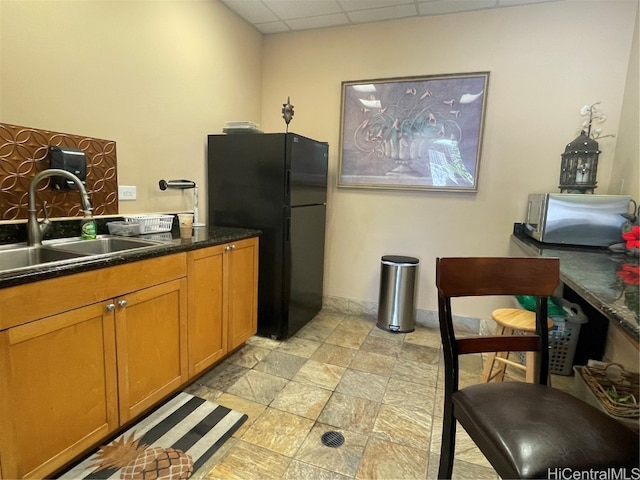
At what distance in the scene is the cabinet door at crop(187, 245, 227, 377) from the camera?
1.97 meters

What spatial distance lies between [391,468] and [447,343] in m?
0.78

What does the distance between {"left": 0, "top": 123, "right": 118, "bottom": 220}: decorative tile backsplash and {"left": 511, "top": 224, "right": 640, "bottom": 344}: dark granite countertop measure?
2.43 meters

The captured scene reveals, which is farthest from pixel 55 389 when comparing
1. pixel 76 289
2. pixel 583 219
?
pixel 583 219

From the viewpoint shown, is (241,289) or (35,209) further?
(241,289)

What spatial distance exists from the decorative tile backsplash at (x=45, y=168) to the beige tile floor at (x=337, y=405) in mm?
1288

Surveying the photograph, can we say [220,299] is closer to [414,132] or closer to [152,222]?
A: [152,222]

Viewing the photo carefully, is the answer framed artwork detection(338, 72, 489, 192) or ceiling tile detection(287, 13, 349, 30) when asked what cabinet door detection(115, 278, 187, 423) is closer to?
framed artwork detection(338, 72, 489, 192)

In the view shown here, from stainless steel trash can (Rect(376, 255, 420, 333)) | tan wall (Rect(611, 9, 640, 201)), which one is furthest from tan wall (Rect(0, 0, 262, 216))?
tan wall (Rect(611, 9, 640, 201))

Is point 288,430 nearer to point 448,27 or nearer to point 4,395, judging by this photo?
point 4,395

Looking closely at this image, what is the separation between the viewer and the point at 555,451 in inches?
33.2

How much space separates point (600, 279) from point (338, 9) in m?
2.79

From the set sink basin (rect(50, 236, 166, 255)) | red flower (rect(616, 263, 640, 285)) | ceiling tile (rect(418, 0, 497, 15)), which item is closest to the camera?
red flower (rect(616, 263, 640, 285))

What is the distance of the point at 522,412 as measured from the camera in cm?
98

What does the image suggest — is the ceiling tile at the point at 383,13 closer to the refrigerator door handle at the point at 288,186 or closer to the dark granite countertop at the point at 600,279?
the refrigerator door handle at the point at 288,186
